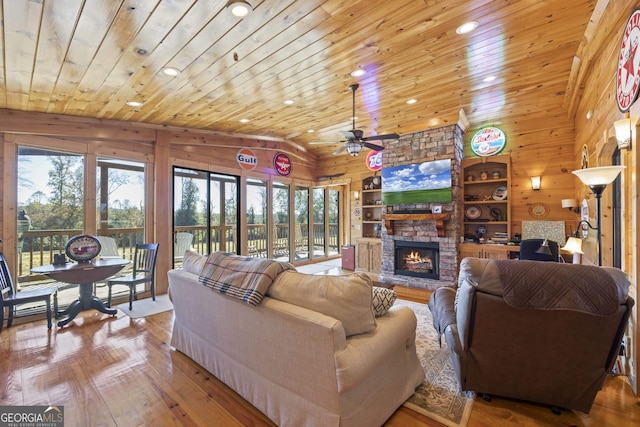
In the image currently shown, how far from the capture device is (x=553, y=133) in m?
4.83

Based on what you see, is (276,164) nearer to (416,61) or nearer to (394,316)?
(416,61)

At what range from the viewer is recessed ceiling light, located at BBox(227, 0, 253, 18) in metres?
1.98

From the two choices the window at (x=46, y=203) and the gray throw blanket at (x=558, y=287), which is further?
the window at (x=46, y=203)

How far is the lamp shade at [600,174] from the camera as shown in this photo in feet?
7.68

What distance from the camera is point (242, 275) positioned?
2.00 m

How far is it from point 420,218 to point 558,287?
12.0ft

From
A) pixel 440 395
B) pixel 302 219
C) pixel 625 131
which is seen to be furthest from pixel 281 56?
pixel 302 219

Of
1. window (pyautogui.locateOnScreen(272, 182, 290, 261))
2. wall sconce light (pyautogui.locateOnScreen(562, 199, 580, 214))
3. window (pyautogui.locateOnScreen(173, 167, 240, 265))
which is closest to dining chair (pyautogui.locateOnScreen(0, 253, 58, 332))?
window (pyautogui.locateOnScreen(173, 167, 240, 265))

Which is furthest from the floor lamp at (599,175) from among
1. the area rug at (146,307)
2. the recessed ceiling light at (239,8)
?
the area rug at (146,307)

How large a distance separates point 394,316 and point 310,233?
19.6ft

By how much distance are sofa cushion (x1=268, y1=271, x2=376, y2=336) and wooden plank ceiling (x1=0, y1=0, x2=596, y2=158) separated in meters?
2.02

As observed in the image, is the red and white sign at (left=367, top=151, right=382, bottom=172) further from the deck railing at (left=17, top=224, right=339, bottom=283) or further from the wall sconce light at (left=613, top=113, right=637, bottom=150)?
the wall sconce light at (left=613, top=113, right=637, bottom=150)

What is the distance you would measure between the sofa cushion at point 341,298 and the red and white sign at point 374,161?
5.37 metres

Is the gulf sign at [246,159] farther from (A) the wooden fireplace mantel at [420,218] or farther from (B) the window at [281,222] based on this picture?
(A) the wooden fireplace mantel at [420,218]
